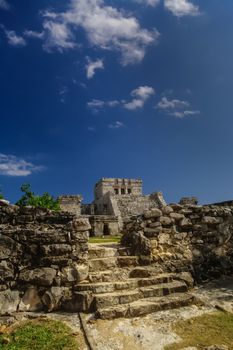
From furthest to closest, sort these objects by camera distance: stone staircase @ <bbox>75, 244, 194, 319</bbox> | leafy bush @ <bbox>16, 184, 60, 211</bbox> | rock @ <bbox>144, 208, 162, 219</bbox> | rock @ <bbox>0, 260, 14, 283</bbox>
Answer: leafy bush @ <bbox>16, 184, 60, 211</bbox>
rock @ <bbox>144, 208, 162, 219</bbox>
rock @ <bbox>0, 260, 14, 283</bbox>
stone staircase @ <bbox>75, 244, 194, 319</bbox>

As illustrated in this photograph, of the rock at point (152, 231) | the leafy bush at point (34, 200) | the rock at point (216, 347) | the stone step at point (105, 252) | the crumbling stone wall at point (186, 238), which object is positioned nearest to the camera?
the rock at point (216, 347)

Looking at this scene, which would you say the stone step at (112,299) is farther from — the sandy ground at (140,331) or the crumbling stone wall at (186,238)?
the crumbling stone wall at (186,238)

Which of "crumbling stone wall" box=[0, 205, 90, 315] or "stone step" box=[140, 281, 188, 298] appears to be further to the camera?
"stone step" box=[140, 281, 188, 298]

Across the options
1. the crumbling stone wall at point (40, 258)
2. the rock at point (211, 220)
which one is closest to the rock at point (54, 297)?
the crumbling stone wall at point (40, 258)

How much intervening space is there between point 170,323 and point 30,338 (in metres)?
2.12

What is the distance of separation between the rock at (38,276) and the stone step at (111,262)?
0.96 m

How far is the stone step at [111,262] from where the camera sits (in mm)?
6156

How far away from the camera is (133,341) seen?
13.1 feet

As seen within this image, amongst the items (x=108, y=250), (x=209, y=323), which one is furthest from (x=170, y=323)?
(x=108, y=250)

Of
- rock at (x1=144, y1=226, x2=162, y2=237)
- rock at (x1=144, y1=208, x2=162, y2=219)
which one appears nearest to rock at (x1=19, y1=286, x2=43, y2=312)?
rock at (x1=144, y1=226, x2=162, y2=237)

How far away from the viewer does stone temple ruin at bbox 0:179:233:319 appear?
519 centimetres

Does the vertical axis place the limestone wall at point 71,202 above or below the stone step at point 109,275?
above

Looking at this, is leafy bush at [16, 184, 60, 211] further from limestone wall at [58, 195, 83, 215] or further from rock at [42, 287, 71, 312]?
rock at [42, 287, 71, 312]

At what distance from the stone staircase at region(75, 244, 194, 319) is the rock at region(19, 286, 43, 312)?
725 mm
